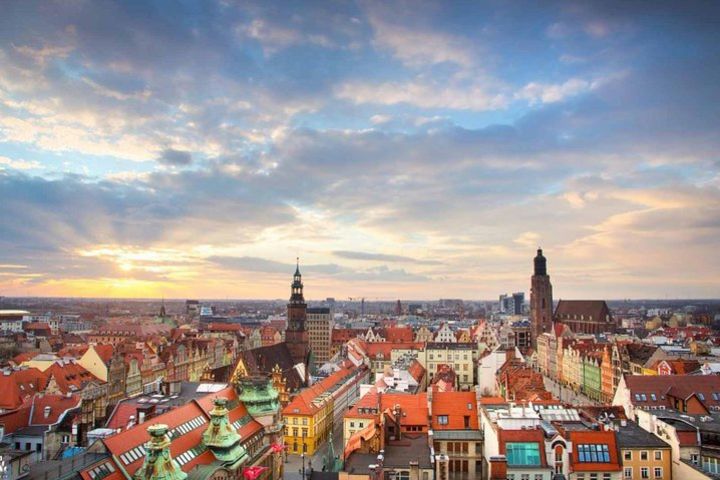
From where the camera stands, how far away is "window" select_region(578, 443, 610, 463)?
52781mm

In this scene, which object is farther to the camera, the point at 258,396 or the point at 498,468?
the point at 258,396

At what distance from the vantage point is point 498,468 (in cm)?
4850

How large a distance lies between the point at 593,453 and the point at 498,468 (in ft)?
34.8

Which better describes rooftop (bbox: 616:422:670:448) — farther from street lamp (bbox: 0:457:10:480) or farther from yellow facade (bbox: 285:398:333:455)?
street lamp (bbox: 0:457:10:480)

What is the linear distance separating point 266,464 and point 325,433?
1050 inches

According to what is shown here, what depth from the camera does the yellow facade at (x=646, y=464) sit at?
55.4 meters

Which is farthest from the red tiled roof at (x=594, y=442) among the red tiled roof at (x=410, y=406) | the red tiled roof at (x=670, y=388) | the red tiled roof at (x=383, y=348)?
the red tiled roof at (x=383, y=348)

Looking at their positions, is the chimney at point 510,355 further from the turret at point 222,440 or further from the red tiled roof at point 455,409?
the turret at point 222,440

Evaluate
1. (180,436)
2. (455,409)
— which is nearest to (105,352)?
(180,436)

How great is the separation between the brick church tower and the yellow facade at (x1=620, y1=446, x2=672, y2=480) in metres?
84.6

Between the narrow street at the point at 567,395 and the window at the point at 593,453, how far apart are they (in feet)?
200

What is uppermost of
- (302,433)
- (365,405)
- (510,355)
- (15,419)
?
(510,355)

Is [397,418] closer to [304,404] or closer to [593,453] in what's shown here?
[593,453]

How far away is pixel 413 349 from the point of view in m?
160
